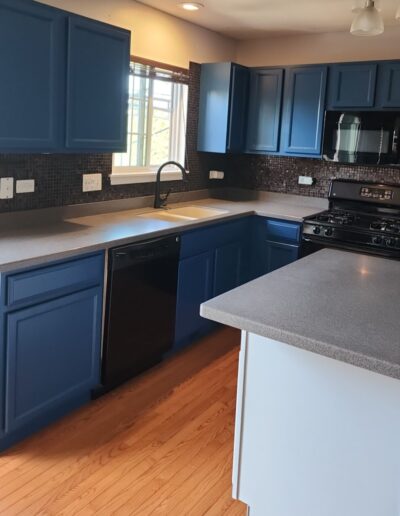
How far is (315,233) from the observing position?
12.2 feet

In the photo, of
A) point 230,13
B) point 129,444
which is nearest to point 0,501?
point 129,444

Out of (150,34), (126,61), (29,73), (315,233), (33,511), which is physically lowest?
(33,511)

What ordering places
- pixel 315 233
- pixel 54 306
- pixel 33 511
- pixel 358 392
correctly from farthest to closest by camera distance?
pixel 315 233
pixel 54 306
pixel 33 511
pixel 358 392

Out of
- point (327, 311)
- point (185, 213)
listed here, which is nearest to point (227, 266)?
point (185, 213)

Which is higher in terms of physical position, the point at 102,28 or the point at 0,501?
the point at 102,28

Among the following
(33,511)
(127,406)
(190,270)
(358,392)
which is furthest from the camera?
(190,270)

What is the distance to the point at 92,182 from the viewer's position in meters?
3.35

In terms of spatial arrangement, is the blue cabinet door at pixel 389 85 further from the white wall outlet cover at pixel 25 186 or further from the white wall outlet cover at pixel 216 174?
the white wall outlet cover at pixel 25 186

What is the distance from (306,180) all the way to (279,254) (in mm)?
770

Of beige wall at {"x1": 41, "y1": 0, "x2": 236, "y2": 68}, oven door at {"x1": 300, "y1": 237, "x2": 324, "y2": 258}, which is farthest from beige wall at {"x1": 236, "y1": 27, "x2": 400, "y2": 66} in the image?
oven door at {"x1": 300, "y1": 237, "x2": 324, "y2": 258}

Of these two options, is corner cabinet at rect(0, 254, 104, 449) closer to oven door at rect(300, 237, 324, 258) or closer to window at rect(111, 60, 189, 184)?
window at rect(111, 60, 189, 184)

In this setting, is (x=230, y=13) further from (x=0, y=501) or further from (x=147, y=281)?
(x=0, y=501)

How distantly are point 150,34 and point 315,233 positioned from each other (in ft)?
5.97

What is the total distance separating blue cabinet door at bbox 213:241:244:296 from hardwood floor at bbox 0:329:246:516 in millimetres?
880
